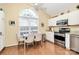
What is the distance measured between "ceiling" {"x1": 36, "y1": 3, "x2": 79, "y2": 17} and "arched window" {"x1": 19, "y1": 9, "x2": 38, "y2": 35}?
1.29 ft

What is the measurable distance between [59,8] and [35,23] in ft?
3.01

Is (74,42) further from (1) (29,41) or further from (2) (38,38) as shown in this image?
(1) (29,41)

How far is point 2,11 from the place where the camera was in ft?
14.0

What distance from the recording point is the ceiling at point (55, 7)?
4.27 meters

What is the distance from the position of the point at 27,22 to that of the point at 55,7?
1.03 m

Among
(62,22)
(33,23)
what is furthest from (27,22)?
(62,22)

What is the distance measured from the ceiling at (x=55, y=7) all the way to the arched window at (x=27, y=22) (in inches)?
15.5

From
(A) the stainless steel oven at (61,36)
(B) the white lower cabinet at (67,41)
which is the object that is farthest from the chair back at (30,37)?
(B) the white lower cabinet at (67,41)

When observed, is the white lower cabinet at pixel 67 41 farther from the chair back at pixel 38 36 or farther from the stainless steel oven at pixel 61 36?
the chair back at pixel 38 36

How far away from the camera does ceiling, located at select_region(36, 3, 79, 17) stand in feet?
14.0

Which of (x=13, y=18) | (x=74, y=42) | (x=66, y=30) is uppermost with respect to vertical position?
(x=13, y=18)

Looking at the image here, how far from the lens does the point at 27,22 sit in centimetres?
438

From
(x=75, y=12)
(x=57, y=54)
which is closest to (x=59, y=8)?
(x=75, y=12)
